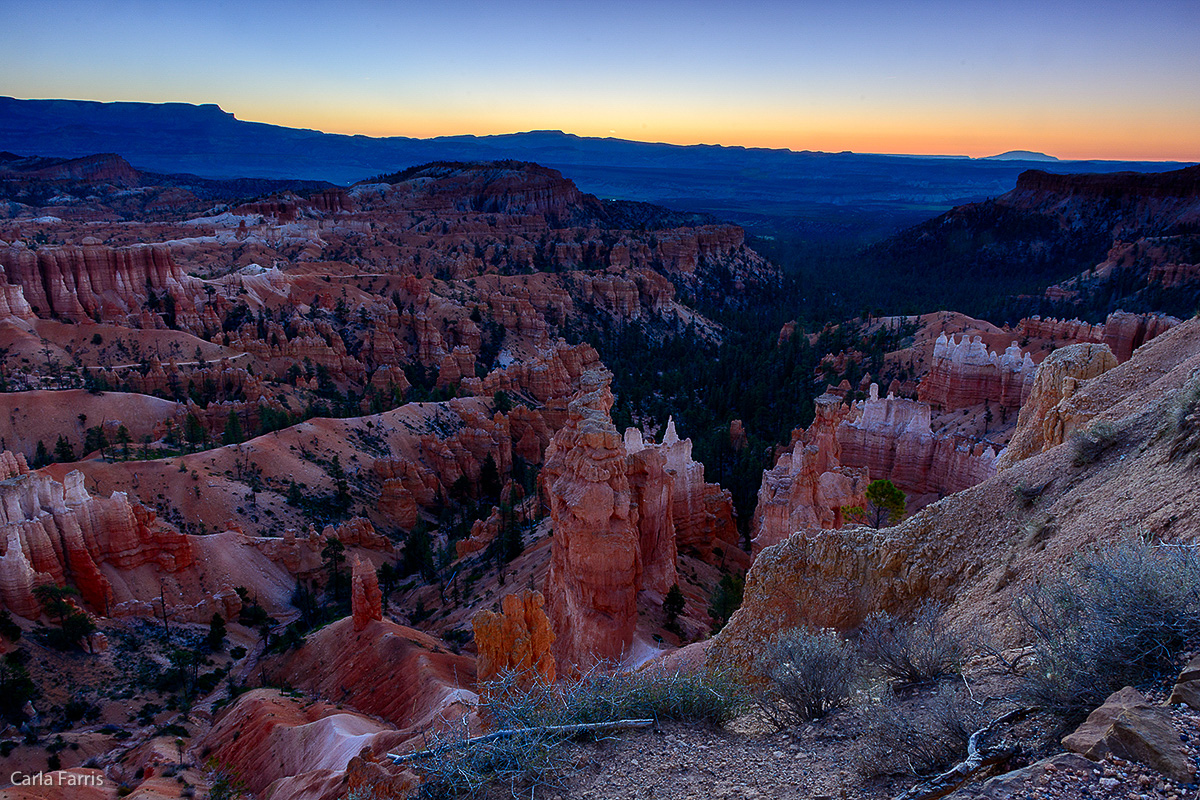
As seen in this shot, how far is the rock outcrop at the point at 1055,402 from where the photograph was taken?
11836 millimetres

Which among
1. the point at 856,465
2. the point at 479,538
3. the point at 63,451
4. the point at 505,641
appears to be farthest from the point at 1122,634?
the point at 63,451

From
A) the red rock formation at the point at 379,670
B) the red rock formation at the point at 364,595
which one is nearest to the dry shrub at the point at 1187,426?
the red rock formation at the point at 379,670

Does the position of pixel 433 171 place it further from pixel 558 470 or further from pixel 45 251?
pixel 558 470

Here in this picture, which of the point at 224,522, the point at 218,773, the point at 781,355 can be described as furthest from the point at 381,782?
the point at 781,355

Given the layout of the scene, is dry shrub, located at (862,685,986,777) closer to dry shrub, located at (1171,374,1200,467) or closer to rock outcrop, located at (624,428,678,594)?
dry shrub, located at (1171,374,1200,467)

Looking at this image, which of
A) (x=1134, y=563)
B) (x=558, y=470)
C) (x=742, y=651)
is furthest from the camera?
(x=558, y=470)

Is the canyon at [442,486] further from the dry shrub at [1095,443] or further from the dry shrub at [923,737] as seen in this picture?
the dry shrub at [923,737]

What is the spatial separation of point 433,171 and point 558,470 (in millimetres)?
132938

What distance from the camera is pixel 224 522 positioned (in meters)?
32.8

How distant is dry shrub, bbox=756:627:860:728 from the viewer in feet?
19.7

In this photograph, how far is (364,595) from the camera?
22.7 m

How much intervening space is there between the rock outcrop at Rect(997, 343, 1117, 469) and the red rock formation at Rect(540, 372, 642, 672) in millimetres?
9117

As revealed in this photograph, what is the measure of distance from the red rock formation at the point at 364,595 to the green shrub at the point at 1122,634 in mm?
21387

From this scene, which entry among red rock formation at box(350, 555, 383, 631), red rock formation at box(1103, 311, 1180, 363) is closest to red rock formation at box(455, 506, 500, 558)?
Answer: red rock formation at box(350, 555, 383, 631)
